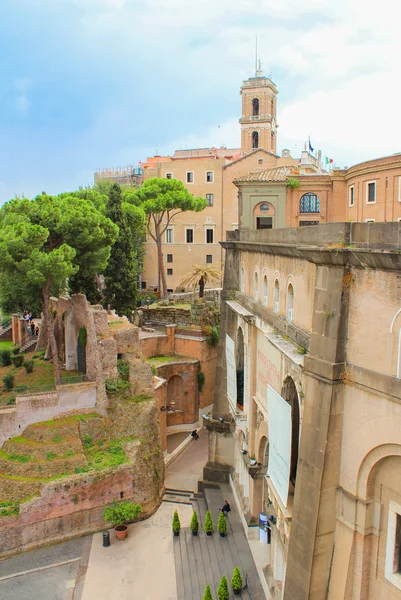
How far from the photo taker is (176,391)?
3017 centimetres

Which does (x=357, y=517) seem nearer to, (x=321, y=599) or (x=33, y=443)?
(x=321, y=599)

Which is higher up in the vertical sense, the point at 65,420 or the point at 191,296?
the point at 191,296

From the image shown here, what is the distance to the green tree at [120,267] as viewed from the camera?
32.0 m

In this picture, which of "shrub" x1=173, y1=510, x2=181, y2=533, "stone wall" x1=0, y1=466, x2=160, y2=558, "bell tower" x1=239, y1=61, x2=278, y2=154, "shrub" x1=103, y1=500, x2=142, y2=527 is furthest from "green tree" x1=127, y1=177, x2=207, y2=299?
"shrub" x1=173, y1=510, x2=181, y2=533

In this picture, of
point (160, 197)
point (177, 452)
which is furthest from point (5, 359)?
point (160, 197)

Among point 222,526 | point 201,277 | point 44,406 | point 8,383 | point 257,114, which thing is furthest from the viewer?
point 257,114

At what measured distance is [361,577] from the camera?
9977 mm

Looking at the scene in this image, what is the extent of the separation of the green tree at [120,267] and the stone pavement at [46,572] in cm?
1665

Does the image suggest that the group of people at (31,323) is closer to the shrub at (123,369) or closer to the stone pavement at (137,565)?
the shrub at (123,369)

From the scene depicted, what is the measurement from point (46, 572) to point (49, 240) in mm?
13273

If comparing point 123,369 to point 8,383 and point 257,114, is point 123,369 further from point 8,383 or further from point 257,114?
point 257,114

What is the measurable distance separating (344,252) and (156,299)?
109 ft

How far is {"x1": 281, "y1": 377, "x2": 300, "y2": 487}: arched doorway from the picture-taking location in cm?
1316

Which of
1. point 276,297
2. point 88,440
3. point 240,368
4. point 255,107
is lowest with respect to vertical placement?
point 88,440
